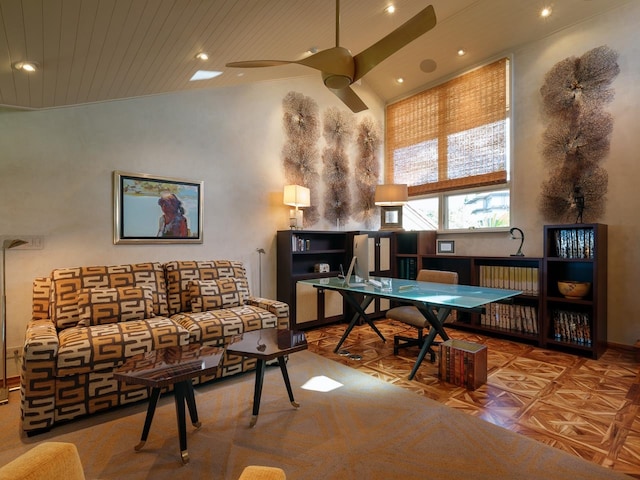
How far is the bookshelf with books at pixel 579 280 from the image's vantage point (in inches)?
130

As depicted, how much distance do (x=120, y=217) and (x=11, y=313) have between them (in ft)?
3.82

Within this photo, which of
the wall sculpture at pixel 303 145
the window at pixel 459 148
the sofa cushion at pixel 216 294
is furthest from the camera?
the wall sculpture at pixel 303 145

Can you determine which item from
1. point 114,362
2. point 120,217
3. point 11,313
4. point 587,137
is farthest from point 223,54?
point 587,137

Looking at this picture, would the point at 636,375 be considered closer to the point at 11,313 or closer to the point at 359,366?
the point at 359,366

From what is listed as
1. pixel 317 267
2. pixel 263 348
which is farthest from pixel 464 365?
pixel 317 267

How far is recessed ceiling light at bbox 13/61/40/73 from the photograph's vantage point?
2.04 m

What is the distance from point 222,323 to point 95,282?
1.18 metres

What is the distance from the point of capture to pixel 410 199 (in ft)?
17.8

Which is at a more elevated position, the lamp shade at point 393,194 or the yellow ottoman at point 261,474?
the lamp shade at point 393,194

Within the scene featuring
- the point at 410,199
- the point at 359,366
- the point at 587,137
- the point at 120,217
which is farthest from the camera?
the point at 410,199

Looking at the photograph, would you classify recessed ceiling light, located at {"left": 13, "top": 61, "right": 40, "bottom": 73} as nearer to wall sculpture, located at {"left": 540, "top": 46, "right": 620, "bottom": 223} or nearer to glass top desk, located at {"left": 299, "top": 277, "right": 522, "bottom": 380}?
glass top desk, located at {"left": 299, "top": 277, "right": 522, "bottom": 380}

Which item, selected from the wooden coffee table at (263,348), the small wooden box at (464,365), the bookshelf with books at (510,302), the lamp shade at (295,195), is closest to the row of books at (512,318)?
the bookshelf with books at (510,302)

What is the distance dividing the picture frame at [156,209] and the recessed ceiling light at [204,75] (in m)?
1.08

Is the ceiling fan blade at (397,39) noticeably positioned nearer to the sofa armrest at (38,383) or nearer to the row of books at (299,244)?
the row of books at (299,244)
